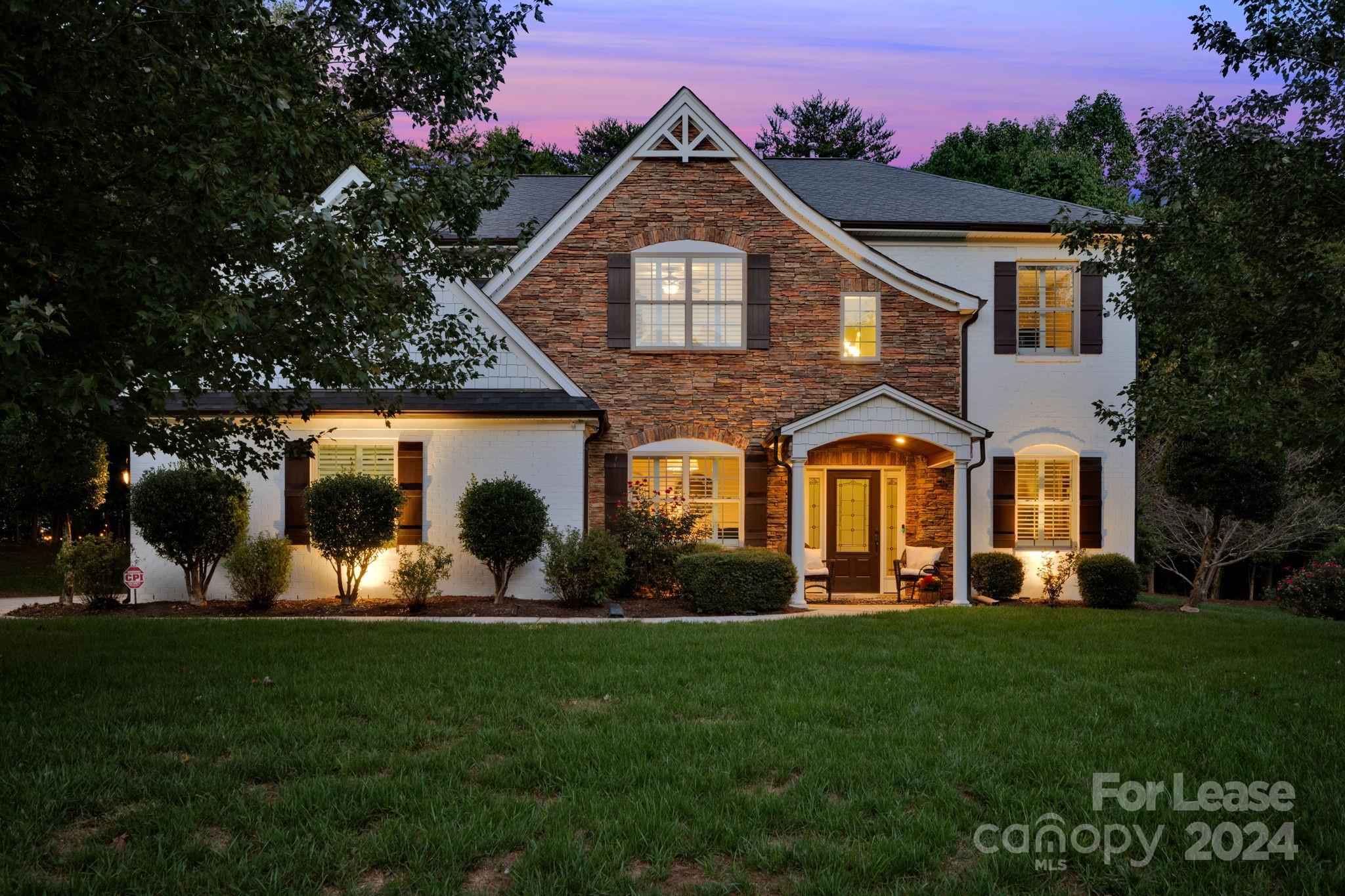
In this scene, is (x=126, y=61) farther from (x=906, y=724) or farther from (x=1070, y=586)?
(x=1070, y=586)

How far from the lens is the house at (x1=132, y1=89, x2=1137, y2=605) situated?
13.9 meters

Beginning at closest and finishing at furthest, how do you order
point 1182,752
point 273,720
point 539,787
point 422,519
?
1. point 539,787
2. point 1182,752
3. point 273,720
4. point 422,519

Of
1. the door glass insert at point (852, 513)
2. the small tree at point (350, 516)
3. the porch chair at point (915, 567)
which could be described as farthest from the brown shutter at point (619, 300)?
the porch chair at point (915, 567)

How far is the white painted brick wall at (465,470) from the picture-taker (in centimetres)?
1382

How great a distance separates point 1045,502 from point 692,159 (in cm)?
882

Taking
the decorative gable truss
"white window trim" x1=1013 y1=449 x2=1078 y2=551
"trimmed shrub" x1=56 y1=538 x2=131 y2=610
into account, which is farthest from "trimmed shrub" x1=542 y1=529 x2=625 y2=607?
"white window trim" x1=1013 y1=449 x2=1078 y2=551

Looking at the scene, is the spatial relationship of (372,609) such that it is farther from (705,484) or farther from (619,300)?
(619,300)

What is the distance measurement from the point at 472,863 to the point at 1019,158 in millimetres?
35764

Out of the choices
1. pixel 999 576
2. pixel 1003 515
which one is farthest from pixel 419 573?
pixel 1003 515

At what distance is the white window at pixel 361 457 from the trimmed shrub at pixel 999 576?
A: 10.1 m

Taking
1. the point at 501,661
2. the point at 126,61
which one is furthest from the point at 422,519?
the point at 126,61

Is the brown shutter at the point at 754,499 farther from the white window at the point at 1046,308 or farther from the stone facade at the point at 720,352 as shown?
the white window at the point at 1046,308

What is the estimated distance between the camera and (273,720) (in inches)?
227

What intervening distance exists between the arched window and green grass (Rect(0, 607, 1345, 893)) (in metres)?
6.01
